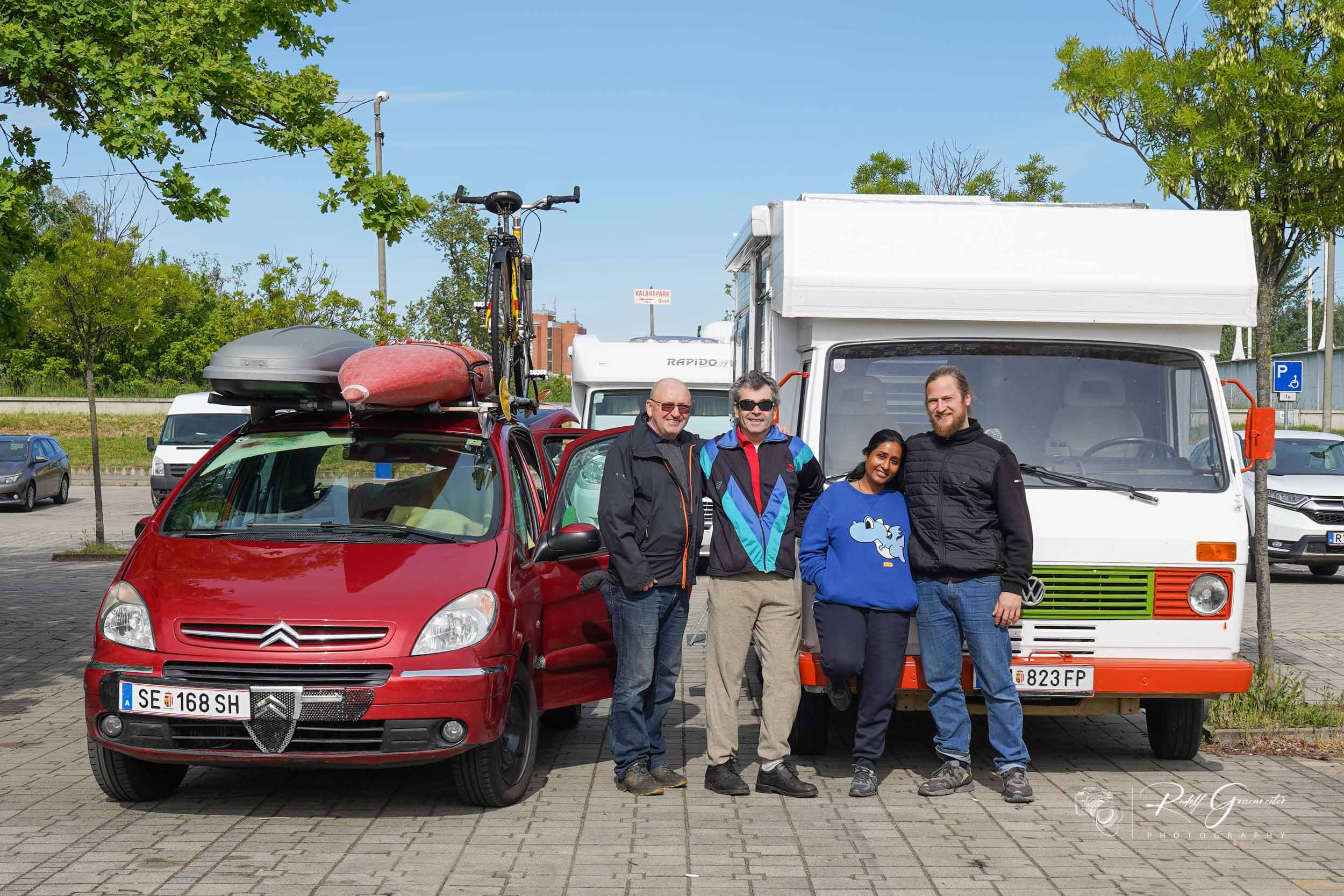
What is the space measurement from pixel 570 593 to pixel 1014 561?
227cm

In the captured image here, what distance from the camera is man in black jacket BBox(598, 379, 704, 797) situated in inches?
255

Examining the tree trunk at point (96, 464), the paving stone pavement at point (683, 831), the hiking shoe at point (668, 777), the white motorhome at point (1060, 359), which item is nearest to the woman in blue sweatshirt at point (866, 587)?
the white motorhome at point (1060, 359)

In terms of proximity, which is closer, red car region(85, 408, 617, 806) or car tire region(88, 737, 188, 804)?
red car region(85, 408, 617, 806)

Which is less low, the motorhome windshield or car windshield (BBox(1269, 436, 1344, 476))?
the motorhome windshield

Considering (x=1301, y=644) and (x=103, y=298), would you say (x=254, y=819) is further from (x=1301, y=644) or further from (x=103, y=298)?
(x=103, y=298)

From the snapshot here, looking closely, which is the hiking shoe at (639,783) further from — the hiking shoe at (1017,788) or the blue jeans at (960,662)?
the hiking shoe at (1017,788)

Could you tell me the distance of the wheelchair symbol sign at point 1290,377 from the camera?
1778 cm

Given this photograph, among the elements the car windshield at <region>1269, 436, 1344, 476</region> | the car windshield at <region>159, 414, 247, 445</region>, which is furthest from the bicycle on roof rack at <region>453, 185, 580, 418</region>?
the car windshield at <region>159, 414, 247, 445</region>

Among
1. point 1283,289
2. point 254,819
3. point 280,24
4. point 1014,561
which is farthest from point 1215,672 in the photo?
point 280,24

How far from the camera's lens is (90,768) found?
693cm

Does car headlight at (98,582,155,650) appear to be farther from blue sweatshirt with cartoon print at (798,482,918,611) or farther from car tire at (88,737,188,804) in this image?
blue sweatshirt with cartoon print at (798,482,918,611)

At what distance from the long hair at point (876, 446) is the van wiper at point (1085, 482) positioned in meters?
0.62

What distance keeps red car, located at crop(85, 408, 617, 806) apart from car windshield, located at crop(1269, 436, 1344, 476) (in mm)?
12584

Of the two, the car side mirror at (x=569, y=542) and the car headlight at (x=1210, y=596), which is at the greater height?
the car side mirror at (x=569, y=542)
